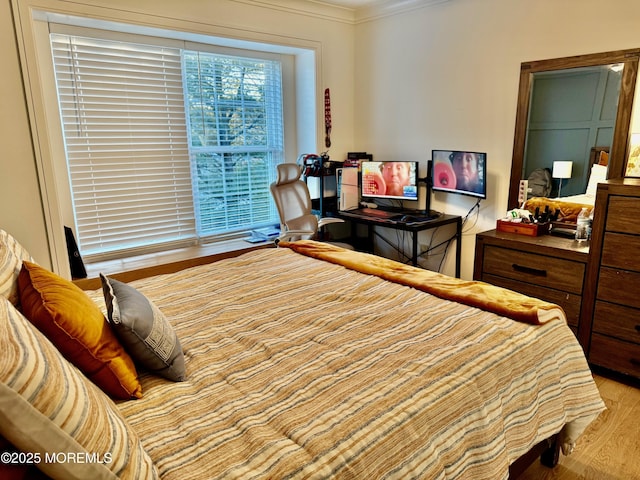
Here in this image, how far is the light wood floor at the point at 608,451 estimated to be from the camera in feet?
5.83

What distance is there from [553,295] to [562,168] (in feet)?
2.90

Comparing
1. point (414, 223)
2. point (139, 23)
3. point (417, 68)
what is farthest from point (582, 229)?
point (139, 23)

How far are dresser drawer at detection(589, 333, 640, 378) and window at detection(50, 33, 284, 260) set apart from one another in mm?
2889

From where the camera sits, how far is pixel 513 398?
135cm

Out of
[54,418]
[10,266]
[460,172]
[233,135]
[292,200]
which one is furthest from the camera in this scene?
[233,135]

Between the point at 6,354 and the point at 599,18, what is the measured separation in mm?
3335

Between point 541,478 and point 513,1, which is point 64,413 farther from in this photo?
point 513,1

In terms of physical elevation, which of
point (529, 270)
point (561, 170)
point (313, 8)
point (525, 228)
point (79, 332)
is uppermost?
point (313, 8)

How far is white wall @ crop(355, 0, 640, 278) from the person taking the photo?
2.78 metres

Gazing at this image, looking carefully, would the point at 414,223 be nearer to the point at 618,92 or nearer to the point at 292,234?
the point at 292,234

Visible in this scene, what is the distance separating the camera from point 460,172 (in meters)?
3.38

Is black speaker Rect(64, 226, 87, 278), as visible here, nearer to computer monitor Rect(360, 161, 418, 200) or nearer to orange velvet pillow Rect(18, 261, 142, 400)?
orange velvet pillow Rect(18, 261, 142, 400)

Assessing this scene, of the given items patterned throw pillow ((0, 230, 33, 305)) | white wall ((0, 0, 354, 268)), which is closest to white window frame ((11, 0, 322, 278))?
white wall ((0, 0, 354, 268))

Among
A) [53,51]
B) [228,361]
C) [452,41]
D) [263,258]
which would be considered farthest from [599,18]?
[53,51]
